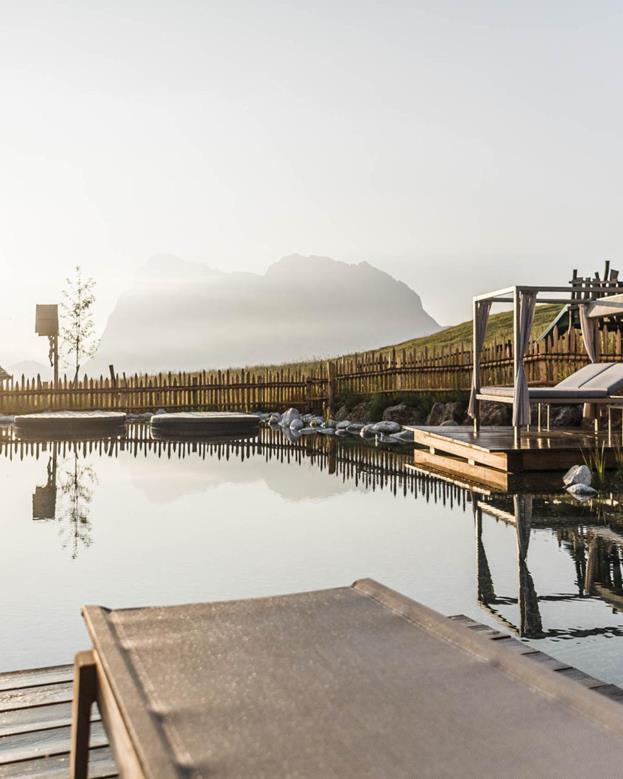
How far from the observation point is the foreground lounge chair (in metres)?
1.41

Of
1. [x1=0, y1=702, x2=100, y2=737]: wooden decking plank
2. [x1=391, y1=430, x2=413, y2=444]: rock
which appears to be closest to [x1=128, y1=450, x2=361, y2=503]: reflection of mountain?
[x1=391, y1=430, x2=413, y2=444]: rock

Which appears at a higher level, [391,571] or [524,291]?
[524,291]

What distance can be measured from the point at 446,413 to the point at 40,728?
15209 millimetres

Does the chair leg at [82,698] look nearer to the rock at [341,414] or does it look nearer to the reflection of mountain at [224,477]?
the reflection of mountain at [224,477]

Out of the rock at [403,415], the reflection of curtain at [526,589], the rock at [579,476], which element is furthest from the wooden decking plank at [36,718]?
the rock at [403,415]

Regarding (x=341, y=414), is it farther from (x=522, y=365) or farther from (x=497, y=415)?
(x=522, y=365)

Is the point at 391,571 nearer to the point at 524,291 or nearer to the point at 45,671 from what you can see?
the point at 45,671

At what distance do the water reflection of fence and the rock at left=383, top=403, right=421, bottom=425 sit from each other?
265 centimetres

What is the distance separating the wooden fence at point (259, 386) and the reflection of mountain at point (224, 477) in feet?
24.2

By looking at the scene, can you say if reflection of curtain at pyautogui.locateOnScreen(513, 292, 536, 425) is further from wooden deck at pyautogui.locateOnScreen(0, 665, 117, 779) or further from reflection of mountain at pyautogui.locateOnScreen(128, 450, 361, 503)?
wooden deck at pyautogui.locateOnScreen(0, 665, 117, 779)

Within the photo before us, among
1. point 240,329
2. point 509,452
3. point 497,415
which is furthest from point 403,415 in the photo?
point 240,329

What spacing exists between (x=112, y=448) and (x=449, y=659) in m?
12.7

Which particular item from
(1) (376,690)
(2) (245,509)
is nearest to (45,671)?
(1) (376,690)

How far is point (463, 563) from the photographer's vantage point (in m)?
5.25
